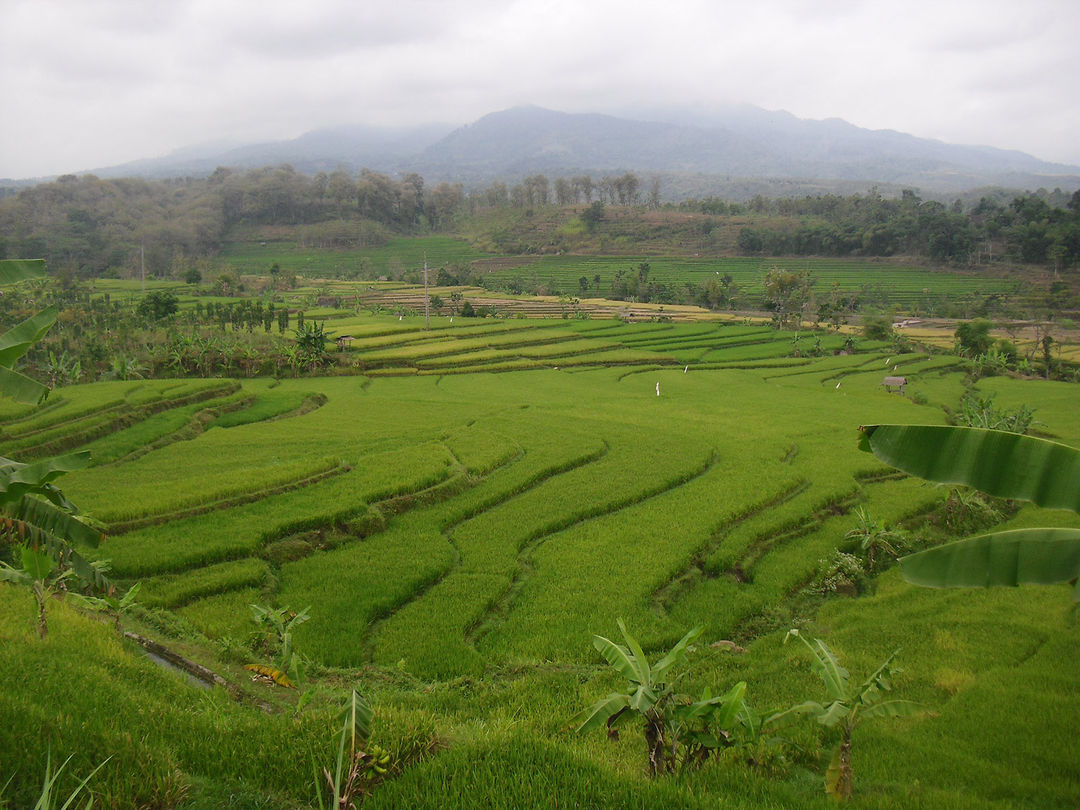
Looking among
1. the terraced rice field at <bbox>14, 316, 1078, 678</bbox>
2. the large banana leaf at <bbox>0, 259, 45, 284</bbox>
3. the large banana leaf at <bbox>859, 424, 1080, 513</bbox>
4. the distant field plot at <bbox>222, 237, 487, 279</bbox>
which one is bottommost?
the terraced rice field at <bbox>14, 316, 1078, 678</bbox>

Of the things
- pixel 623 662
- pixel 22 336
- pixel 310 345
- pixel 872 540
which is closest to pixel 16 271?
pixel 22 336

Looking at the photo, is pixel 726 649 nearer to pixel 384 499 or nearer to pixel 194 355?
pixel 384 499

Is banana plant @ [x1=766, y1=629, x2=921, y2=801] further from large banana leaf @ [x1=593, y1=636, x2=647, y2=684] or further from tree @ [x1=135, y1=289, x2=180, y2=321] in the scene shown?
tree @ [x1=135, y1=289, x2=180, y2=321]

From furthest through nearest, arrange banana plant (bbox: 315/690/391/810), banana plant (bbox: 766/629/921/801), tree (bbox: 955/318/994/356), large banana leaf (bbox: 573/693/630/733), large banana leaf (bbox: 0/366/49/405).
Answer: tree (bbox: 955/318/994/356) → large banana leaf (bbox: 0/366/49/405) → large banana leaf (bbox: 573/693/630/733) → banana plant (bbox: 766/629/921/801) → banana plant (bbox: 315/690/391/810)

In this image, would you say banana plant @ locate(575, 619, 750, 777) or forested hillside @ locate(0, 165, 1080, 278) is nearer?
banana plant @ locate(575, 619, 750, 777)

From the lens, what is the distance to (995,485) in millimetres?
4102

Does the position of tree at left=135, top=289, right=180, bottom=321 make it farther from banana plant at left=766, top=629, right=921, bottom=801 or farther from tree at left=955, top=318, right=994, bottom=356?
tree at left=955, top=318, right=994, bottom=356

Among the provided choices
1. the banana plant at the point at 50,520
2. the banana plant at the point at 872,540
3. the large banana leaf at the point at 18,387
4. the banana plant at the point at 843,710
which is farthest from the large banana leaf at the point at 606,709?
the banana plant at the point at 872,540

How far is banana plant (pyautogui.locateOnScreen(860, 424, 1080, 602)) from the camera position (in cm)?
388

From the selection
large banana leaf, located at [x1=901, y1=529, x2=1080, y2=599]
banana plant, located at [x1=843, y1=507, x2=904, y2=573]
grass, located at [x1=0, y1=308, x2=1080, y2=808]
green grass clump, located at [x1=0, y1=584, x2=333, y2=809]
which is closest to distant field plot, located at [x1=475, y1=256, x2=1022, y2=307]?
grass, located at [x1=0, y1=308, x2=1080, y2=808]

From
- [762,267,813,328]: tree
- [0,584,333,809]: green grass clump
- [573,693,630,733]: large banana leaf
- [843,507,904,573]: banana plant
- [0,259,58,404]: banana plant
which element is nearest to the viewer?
[0,584,333,809]: green grass clump

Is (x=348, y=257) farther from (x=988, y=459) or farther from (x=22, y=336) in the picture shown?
(x=988, y=459)

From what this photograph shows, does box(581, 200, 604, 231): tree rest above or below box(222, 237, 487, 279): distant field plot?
above

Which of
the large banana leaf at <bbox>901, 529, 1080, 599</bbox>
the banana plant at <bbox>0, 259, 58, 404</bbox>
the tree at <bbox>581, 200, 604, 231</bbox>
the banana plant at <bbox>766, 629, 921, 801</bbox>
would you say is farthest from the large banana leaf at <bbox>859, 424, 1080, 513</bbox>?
the tree at <bbox>581, 200, 604, 231</bbox>
